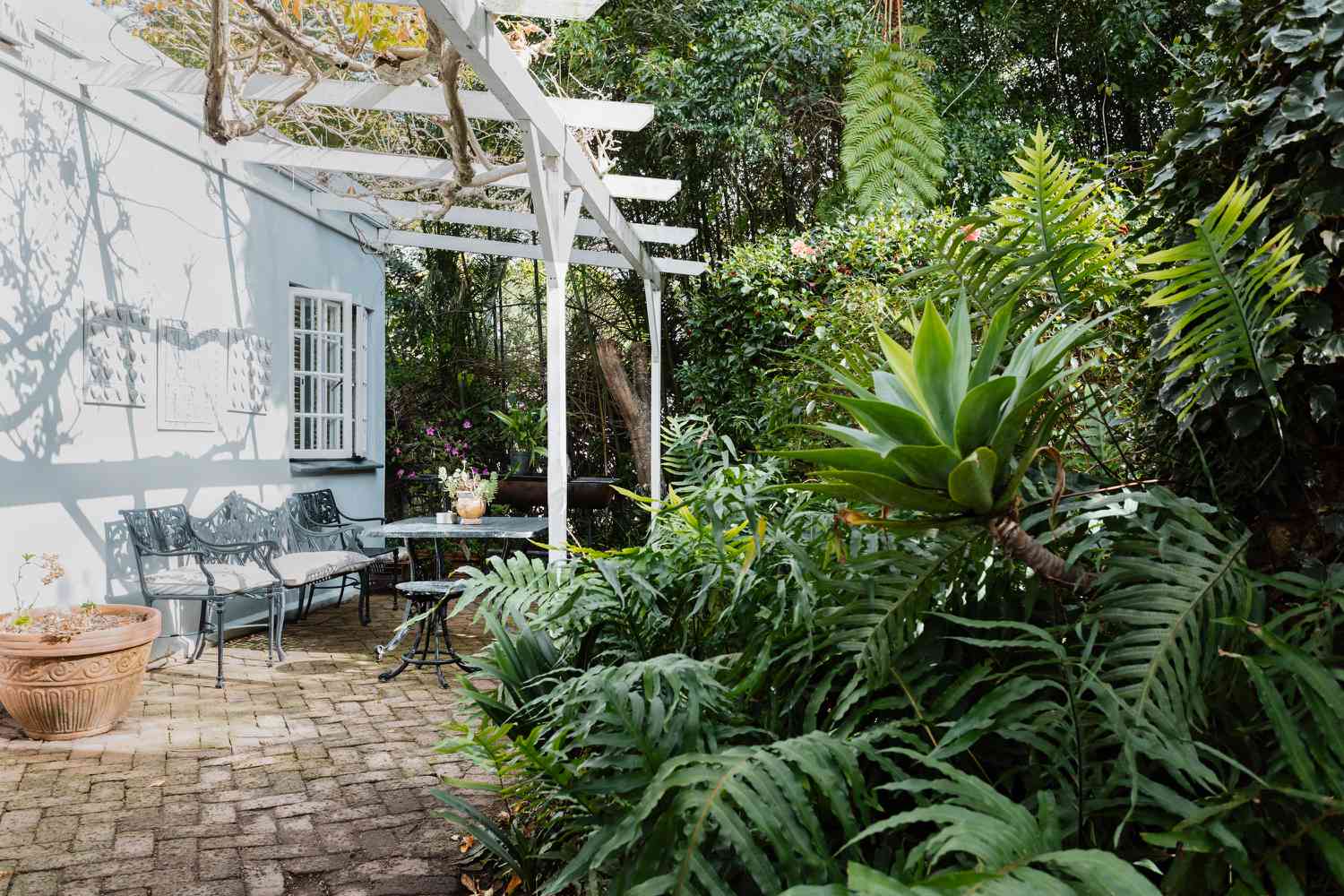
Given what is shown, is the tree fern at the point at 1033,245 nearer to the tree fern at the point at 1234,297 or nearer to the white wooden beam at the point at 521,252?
the tree fern at the point at 1234,297

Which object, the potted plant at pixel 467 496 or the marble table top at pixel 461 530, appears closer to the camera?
the marble table top at pixel 461 530

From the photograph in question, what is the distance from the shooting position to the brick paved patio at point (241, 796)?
8.94ft

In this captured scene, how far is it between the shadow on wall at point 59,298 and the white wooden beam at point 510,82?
241 centimetres

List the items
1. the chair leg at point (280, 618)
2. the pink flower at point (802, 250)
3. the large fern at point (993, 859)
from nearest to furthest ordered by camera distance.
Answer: the large fern at point (993, 859), the chair leg at point (280, 618), the pink flower at point (802, 250)

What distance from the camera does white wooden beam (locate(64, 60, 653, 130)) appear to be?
14.5 ft

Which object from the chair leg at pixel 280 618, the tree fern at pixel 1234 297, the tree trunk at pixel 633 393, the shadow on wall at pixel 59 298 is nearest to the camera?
the tree fern at pixel 1234 297

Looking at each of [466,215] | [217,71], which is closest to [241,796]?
[217,71]

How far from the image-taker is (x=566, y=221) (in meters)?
4.38

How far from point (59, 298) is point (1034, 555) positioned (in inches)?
193

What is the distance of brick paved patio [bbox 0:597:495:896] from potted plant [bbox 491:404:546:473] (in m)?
3.46

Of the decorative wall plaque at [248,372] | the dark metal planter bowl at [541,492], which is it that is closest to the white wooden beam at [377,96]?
the decorative wall plaque at [248,372]

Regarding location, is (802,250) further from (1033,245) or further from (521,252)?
(1033,245)

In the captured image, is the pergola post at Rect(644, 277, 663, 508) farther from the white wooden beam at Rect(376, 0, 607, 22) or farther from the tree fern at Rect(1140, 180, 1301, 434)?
the tree fern at Rect(1140, 180, 1301, 434)

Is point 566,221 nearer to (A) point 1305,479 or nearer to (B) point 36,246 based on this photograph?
(B) point 36,246
